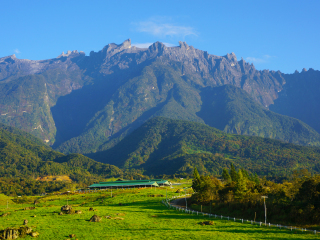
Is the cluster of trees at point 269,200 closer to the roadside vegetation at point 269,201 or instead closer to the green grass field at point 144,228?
the roadside vegetation at point 269,201

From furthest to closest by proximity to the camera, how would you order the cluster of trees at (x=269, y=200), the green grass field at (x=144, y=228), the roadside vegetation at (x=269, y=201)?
the cluster of trees at (x=269, y=200) < the roadside vegetation at (x=269, y=201) < the green grass field at (x=144, y=228)

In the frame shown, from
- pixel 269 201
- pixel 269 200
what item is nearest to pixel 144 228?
pixel 269 201

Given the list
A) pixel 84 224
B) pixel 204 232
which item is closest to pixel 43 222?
pixel 84 224

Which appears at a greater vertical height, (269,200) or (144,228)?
(269,200)

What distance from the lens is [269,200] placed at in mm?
88750

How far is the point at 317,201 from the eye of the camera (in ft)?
233

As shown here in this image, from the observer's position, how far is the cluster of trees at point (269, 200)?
72375 millimetres

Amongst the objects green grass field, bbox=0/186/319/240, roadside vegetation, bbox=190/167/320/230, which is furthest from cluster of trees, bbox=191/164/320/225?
green grass field, bbox=0/186/319/240

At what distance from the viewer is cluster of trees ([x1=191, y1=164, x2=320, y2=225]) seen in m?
72.4

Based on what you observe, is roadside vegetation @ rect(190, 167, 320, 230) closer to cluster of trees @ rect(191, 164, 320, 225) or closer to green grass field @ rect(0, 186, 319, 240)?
cluster of trees @ rect(191, 164, 320, 225)

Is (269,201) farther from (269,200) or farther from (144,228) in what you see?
(144,228)

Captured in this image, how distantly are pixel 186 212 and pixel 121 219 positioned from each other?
23.0 metres

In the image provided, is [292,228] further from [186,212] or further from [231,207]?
[186,212]

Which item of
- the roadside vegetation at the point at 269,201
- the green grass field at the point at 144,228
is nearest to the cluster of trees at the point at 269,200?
the roadside vegetation at the point at 269,201
